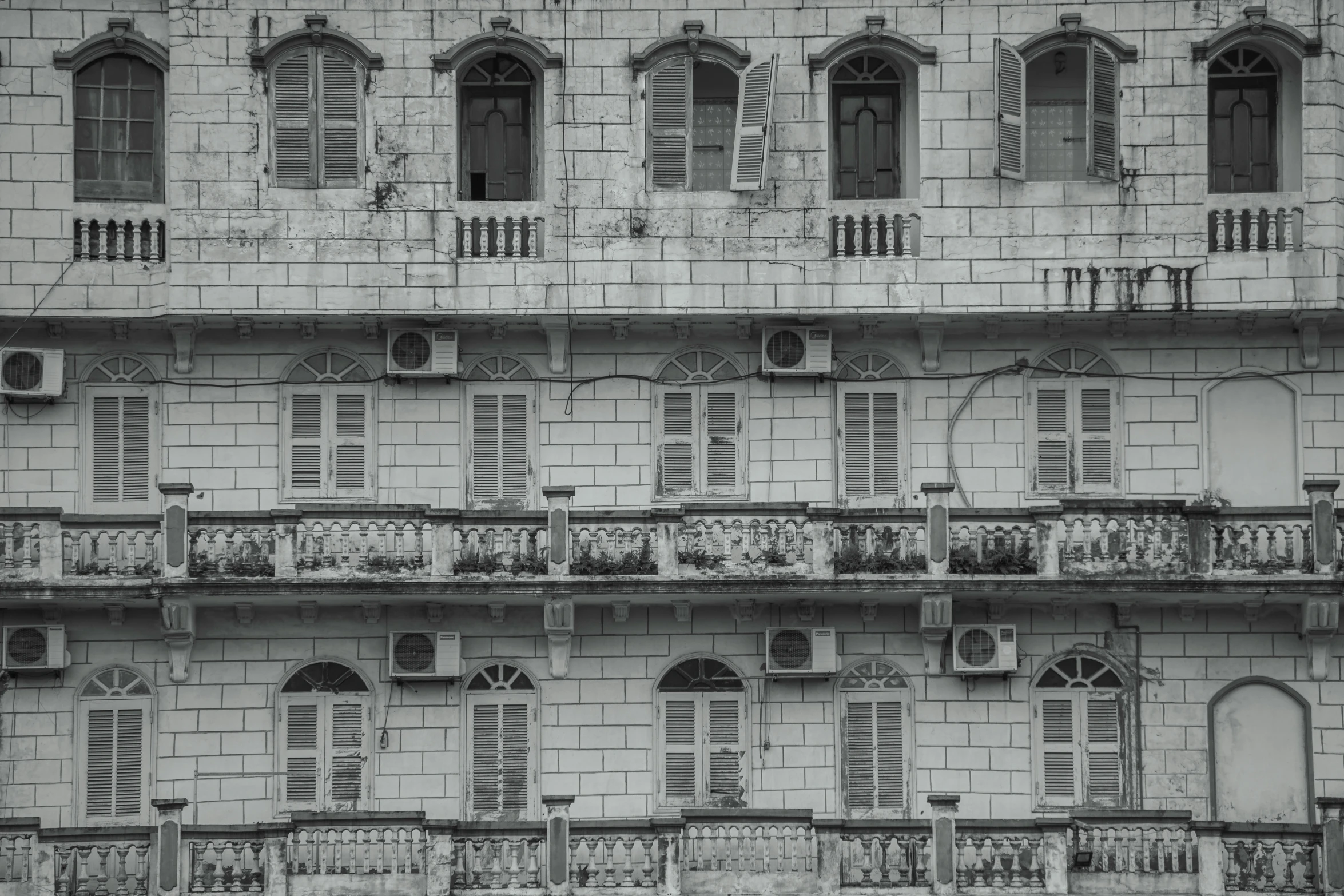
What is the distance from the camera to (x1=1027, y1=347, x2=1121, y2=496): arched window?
108ft

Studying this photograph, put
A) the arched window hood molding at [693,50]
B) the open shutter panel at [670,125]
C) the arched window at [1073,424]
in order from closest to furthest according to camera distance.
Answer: the arched window hood molding at [693,50] → the open shutter panel at [670,125] → the arched window at [1073,424]

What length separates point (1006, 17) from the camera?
32.8m

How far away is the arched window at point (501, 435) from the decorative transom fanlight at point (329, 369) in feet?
4.75

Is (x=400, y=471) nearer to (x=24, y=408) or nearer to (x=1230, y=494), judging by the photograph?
(x=24, y=408)

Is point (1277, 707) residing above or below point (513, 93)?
below

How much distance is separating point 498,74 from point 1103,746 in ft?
38.6

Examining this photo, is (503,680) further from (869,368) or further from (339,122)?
(339,122)

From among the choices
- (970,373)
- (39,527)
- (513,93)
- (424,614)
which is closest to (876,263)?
(970,373)

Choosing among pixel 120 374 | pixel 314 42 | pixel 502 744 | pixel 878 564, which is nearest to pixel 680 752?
pixel 502 744

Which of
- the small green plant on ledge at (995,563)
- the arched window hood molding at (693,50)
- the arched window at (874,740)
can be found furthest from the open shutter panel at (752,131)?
the arched window at (874,740)

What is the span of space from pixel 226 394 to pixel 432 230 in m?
3.52

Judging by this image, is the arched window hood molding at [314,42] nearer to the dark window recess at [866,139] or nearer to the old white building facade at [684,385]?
the old white building facade at [684,385]

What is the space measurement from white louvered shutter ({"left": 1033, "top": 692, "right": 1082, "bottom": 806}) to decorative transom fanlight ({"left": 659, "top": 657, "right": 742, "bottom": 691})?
3.95m

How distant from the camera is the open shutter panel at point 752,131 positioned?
32156 mm
